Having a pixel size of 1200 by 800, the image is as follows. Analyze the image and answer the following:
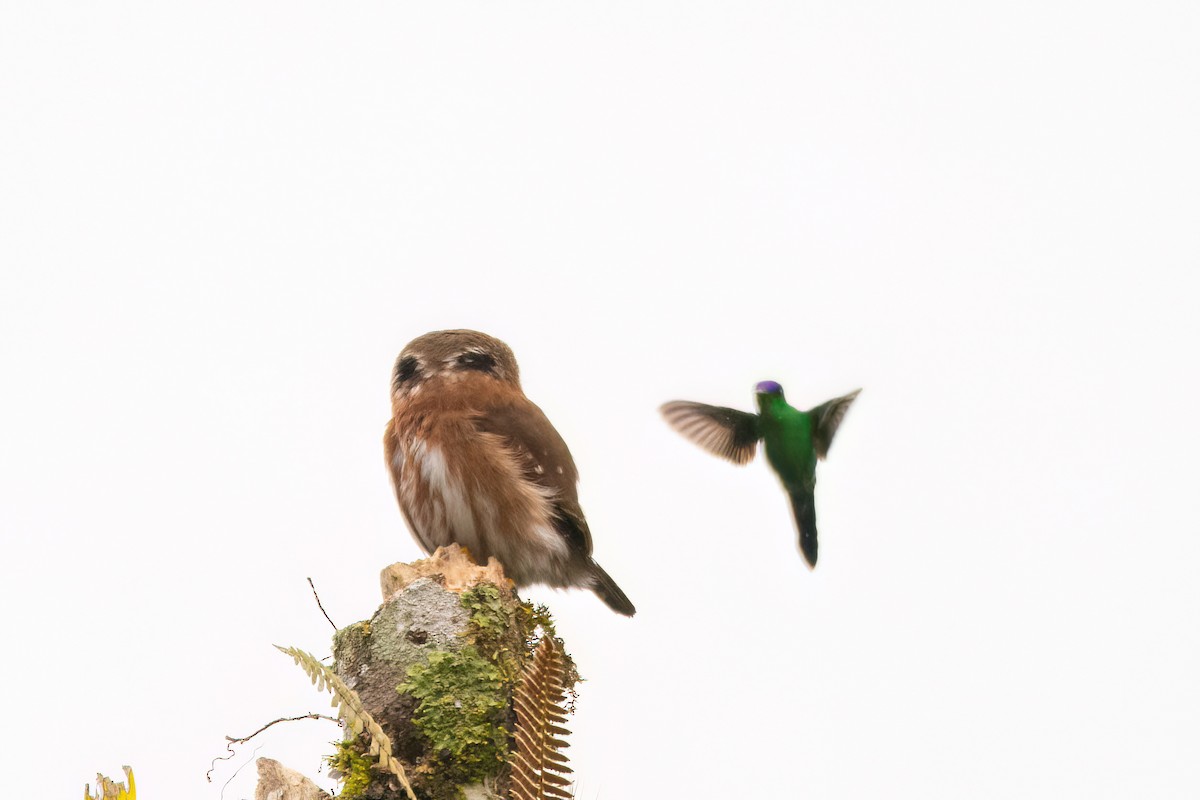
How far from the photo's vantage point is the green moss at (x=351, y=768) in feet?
16.6

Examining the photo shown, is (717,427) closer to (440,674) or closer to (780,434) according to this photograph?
(780,434)

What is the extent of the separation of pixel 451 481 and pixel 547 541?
71 centimetres

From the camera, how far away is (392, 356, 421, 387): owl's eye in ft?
26.1

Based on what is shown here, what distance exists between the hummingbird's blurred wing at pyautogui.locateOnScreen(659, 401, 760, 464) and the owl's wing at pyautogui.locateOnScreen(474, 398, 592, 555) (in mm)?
858

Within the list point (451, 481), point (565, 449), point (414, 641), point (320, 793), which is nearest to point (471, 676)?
point (414, 641)

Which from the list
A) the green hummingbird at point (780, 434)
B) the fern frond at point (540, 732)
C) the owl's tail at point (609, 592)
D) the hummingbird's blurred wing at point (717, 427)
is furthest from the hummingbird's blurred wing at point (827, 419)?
the fern frond at point (540, 732)

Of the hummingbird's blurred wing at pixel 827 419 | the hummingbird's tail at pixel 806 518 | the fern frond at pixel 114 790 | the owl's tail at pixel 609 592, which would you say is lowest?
the fern frond at pixel 114 790

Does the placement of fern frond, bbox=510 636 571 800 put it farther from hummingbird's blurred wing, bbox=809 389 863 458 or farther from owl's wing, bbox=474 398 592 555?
hummingbird's blurred wing, bbox=809 389 863 458

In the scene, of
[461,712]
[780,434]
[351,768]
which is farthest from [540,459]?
[351,768]

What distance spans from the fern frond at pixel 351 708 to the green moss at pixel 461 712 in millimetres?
256

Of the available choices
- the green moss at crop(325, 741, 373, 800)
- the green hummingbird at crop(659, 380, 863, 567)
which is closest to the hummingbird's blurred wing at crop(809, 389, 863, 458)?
the green hummingbird at crop(659, 380, 863, 567)

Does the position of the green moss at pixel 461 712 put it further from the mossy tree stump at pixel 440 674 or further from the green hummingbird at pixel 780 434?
the green hummingbird at pixel 780 434

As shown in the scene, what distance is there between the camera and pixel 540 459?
304 inches

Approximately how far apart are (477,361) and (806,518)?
2.38 metres
